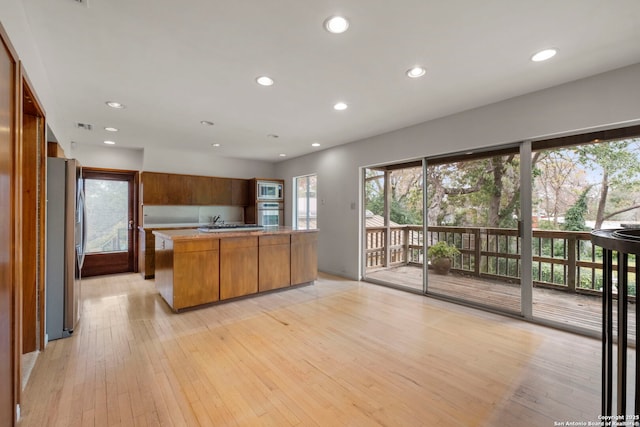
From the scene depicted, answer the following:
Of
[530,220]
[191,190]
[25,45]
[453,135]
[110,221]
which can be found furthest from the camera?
[191,190]

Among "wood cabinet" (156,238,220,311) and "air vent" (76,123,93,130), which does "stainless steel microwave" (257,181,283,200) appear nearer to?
"wood cabinet" (156,238,220,311)

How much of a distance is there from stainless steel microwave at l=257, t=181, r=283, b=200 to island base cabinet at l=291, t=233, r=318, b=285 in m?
2.31

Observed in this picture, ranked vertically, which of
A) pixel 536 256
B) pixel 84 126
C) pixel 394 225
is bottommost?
pixel 536 256

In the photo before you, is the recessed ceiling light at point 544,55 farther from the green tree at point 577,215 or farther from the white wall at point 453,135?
the green tree at point 577,215

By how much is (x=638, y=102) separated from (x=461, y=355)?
8.73ft

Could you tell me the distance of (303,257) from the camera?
4.54 m

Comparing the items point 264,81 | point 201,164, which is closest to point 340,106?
point 264,81

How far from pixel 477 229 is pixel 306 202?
3.62 m

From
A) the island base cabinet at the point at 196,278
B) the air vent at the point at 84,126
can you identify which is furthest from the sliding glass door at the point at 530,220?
the air vent at the point at 84,126

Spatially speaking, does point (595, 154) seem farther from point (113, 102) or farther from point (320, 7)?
point (113, 102)

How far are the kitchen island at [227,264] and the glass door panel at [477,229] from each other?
2023 millimetres

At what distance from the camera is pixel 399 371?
2158mm

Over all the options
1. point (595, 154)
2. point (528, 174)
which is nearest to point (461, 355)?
point (528, 174)

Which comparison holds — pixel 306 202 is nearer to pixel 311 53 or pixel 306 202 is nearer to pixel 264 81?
pixel 264 81
